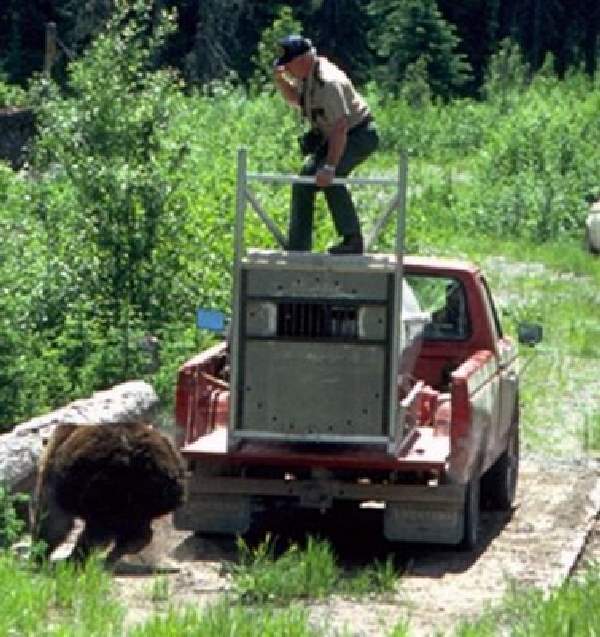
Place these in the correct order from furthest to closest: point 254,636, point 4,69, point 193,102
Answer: point 4,69 < point 193,102 < point 254,636

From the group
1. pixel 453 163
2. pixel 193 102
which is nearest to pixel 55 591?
pixel 193 102

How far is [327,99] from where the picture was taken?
12.2m

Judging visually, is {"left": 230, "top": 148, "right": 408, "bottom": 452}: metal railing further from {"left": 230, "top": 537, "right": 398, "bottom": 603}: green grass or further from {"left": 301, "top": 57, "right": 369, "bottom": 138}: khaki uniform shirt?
{"left": 230, "top": 537, "right": 398, "bottom": 603}: green grass

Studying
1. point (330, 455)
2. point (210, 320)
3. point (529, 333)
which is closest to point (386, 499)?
point (330, 455)

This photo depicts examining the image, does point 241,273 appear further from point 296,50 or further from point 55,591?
point 55,591

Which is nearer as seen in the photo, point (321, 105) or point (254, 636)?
point (254, 636)

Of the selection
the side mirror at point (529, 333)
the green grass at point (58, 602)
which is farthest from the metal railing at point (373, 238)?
the side mirror at point (529, 333)

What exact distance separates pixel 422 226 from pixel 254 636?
1623 cm

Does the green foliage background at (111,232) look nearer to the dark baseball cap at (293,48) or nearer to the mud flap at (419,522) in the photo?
the dark baseball cap at (293,48)

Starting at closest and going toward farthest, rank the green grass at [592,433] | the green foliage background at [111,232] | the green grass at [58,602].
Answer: the green grass at [58,602], the green foliage background at [111,232], the green grass at [592,433]

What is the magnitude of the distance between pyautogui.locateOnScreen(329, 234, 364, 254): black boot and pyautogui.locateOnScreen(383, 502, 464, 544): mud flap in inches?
55.5

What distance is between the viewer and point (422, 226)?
24703mm

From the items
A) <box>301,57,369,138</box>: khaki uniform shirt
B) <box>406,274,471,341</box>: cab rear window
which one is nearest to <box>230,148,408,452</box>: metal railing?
<box>301,57,369,138</box>: khaki uniform shirt

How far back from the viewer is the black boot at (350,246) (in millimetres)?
11961
